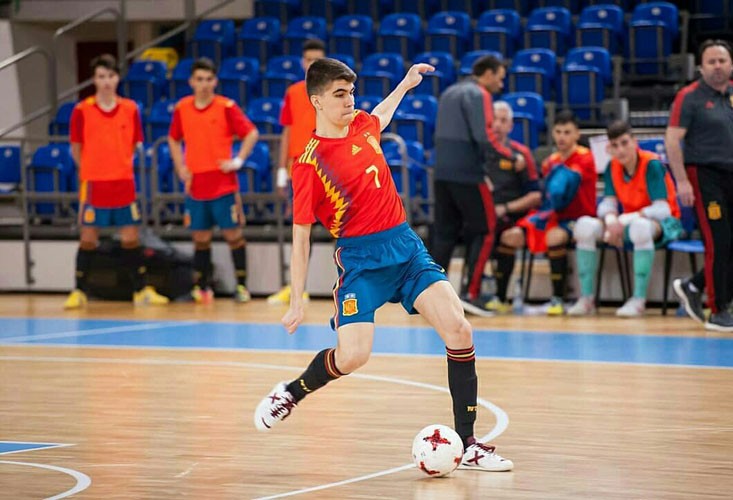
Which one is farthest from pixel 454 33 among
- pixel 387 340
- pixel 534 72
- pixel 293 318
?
pixel 293 318

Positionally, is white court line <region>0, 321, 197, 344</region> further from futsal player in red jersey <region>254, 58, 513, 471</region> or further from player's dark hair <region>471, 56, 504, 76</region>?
futsal player in red jersey <region>254, 58, 513, 471</region>

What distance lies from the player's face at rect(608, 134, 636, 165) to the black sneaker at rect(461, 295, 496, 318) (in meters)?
1.73

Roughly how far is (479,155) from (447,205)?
52cm

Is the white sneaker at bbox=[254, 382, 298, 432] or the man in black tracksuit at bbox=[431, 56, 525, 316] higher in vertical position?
the man in black tracksuit at bbox=[431, 56, 525, 316]

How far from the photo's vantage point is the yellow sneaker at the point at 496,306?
452 inches

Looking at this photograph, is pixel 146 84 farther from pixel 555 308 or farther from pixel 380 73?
pixel 555 308

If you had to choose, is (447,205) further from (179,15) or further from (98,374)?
(179,15)

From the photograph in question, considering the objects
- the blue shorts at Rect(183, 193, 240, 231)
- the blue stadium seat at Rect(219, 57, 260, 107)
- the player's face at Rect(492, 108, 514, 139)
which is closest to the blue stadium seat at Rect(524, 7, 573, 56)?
the blue stadium seat at Rect(219, 57, 260, 107)

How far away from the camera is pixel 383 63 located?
15.8 m

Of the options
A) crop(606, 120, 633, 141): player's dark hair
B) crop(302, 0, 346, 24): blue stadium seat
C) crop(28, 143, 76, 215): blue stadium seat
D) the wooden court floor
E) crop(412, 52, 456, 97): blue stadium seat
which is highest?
crop(302, 0, 346, 24): blue stadium seat

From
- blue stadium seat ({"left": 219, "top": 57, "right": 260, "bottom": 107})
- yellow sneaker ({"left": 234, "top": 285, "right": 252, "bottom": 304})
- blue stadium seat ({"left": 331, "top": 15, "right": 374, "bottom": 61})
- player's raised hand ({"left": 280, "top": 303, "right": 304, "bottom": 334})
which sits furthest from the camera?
blue stadium seat ({"left": 331, "top": 15, "right": 374, "bottom": 61})

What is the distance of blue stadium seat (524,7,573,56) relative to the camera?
1570 cm

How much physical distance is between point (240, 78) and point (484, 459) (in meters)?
11.7

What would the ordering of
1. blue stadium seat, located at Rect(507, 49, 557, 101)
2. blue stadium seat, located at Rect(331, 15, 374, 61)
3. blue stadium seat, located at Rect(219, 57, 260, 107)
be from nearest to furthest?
blue stadium seat, located at Rect(507, 49, 557, 101), blue stadium seat, located at Rect(219, 57, 260, 107), blue stadium seat, located at Rect(331, 15, 374, 61)
